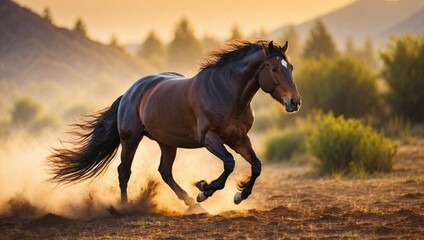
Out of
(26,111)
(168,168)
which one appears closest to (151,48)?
(26,111)

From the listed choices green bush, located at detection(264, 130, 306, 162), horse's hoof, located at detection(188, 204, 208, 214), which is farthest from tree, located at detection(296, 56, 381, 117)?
horse's hoof, located at detection(188, 204, 208, 214)

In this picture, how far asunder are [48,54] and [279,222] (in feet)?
193

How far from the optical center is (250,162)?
23.9 ft

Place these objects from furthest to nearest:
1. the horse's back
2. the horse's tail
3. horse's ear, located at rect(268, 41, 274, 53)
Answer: the horse's tail, the horse's back, horse's ear, located at rect(268, 41, 274, 53)

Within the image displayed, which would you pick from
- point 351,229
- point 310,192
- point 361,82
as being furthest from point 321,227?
point 361,82

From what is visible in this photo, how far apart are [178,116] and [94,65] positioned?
62.3 m

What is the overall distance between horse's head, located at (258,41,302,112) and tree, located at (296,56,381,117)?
1375cm

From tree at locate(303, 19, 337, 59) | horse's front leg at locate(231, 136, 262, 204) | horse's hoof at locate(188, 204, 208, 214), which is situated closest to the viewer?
horse's front leg at locate(231, 136, 262, 204)

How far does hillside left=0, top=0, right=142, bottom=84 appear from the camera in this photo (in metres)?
54.9

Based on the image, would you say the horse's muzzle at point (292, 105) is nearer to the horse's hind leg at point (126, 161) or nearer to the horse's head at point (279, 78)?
the horse's head at point (279, 78)

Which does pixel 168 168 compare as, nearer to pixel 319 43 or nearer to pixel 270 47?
pixel 270 47

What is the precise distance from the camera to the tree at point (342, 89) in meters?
20.5

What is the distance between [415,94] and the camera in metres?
19.0

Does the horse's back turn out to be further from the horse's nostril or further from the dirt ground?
the horse's nostril
